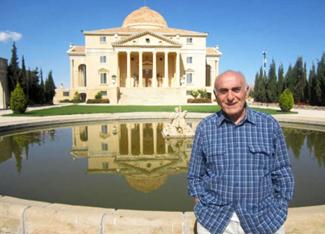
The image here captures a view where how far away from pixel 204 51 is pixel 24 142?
4958 cm

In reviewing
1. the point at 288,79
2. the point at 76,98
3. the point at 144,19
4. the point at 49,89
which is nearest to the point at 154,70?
the point at 76,98

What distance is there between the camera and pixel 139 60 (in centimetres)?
5391

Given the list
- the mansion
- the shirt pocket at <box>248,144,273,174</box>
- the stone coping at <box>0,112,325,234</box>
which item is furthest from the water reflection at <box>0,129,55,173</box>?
the mansion

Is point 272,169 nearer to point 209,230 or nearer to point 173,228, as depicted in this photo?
point 209,230

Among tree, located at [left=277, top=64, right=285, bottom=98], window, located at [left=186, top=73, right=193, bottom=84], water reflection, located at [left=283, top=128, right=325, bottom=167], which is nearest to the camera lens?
water reflection, located at [left=283, top=128, right=325, bottom=167]

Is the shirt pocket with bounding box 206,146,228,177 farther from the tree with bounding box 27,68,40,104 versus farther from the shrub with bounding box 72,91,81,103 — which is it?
the shrub with bounding box 72,91,81,103

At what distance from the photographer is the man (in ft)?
7.97

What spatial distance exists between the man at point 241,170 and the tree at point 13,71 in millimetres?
42802

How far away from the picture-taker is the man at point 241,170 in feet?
7.97

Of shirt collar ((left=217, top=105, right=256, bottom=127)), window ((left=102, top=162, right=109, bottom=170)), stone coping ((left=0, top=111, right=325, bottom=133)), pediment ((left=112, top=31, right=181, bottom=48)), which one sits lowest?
window ((left=102, top=162, right=109, bottom=170))

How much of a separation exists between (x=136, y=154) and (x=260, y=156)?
8140 mm

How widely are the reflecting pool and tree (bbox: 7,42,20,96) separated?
30.5 meters

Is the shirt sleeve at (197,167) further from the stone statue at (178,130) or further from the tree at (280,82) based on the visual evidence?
the tree at (280,82)

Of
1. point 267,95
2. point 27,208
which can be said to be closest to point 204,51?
point 267,95
